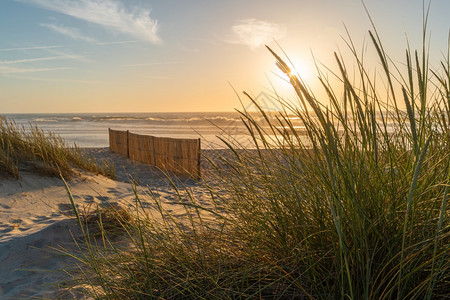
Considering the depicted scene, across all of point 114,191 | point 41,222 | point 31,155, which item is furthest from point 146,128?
point 41,222

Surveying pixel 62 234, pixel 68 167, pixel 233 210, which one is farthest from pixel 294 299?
pixel 68 167

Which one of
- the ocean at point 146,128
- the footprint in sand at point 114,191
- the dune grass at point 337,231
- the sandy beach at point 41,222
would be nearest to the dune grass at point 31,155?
the sandy beach at point 41,222

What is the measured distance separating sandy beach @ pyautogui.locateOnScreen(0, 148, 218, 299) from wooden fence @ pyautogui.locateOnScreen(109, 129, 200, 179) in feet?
4.07

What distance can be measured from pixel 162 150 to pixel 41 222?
438cm

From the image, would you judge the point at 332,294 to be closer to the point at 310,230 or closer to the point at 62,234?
the point at 310,230

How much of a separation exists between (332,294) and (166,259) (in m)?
0.77

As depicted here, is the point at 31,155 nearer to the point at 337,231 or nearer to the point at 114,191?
the point at 114,191

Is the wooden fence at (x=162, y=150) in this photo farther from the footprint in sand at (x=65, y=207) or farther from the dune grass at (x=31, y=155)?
the footprint in sand at (x=65, y=207)

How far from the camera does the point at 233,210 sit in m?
1.75

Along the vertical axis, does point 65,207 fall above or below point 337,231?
below

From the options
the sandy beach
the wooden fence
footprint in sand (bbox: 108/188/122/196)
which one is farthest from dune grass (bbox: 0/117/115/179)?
the wooden fence

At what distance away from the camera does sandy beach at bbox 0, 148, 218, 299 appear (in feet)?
8.49

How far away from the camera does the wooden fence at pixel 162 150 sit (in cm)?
761

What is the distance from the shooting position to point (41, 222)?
4.04 meters
